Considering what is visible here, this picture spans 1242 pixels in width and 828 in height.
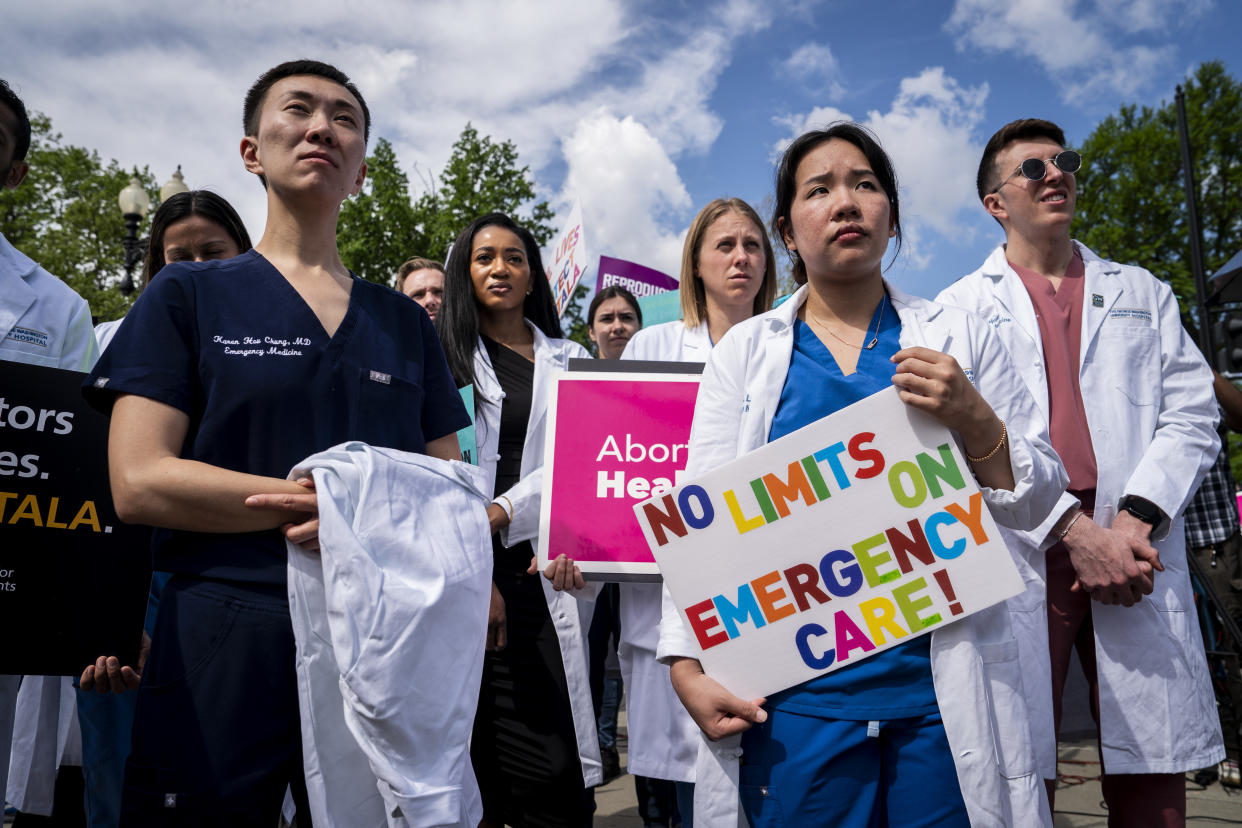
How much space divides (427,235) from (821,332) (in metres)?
22.7

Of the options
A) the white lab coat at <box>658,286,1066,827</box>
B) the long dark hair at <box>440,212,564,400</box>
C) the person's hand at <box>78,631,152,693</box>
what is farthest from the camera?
the long dark hair at <box>440,212,564,400</box>


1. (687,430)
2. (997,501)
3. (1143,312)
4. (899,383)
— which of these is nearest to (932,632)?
(997,501)

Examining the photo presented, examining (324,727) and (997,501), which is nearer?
(324,727)

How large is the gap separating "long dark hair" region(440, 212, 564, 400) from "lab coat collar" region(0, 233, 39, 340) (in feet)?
4.28

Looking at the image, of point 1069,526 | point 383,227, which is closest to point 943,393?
point 1069,526

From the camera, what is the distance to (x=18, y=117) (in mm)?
2500

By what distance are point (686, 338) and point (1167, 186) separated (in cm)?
2617

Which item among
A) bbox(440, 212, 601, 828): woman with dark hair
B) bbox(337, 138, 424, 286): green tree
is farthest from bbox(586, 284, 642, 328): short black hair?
bbox(337, 138, 424, 286): green tree

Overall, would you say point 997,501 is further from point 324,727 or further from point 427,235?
point 427,235

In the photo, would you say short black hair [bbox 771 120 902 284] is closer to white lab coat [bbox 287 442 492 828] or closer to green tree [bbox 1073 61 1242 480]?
white lab coat [bbox 287 442 492 828]

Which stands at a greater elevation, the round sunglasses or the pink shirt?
the round sunglasses

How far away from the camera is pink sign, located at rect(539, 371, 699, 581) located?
9.05 feet

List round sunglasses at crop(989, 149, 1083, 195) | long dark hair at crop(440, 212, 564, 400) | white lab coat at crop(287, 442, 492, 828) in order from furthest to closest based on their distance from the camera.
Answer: long dark hair at crop(440, 212, 564, 400), round sunglasses at crop(989, 149, 1083, 195), white lab coat at crop(287, 442, 492, 828)

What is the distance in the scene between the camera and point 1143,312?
2.76 meters
